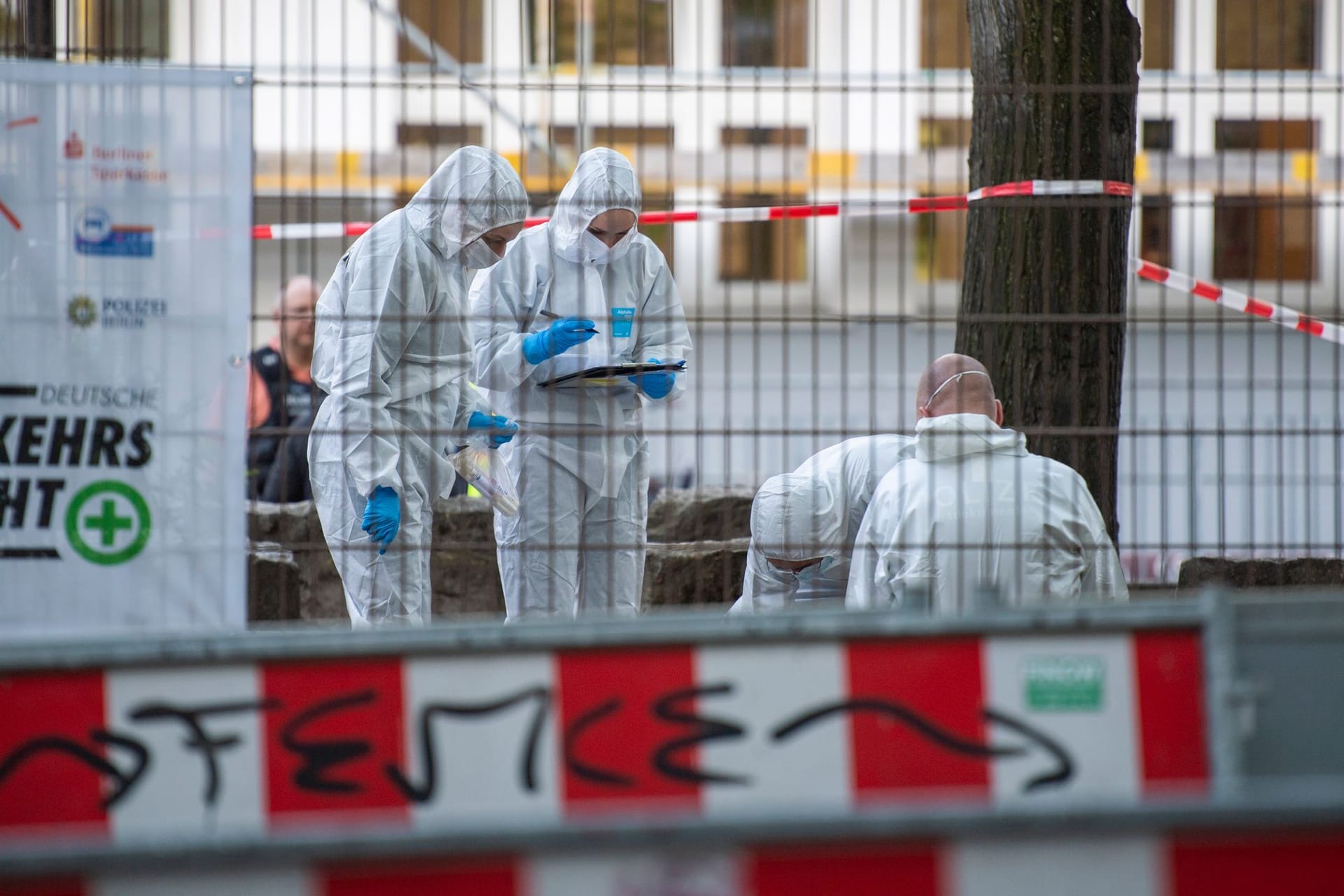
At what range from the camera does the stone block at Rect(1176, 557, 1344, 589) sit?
5.44m

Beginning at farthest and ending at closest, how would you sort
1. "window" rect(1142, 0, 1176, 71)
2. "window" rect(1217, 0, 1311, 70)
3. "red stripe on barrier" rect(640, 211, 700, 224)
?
"window" rect(1217, 0, 1311, 70), "window" rect(1142, 0, 1176, 71), "red stripe on barrier" rect(640, 211, 700, 224)

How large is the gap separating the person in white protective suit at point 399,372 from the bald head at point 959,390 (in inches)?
49.0

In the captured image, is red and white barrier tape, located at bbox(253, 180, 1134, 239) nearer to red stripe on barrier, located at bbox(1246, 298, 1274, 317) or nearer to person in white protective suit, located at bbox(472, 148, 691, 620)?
person in white protective suit, located at bbox(472, 148, 691, 620)

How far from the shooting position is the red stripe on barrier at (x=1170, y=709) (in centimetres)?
224

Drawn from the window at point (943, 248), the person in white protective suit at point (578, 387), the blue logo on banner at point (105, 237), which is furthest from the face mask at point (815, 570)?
the window at point (943, 248)

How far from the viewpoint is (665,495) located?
6859mm

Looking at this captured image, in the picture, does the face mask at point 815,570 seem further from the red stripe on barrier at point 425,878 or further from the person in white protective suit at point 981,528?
the red stripe on barrier at point 425,878

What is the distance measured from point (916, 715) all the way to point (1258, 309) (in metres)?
3.78

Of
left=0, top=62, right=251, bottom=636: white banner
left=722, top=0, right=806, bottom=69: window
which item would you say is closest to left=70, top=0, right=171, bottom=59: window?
left=0, top=62, right=251, bottom=636: white banner

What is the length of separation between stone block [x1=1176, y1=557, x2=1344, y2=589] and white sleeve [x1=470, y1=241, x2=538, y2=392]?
2.48 m

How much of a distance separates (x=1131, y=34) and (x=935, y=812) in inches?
150

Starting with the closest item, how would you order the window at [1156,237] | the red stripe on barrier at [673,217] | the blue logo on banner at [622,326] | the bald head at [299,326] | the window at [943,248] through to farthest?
the blue logo on banner at [622,326], the red stripe on barrier at [673,217], the bald head at [299,326], the window at [1156,237], the window at [943,248]

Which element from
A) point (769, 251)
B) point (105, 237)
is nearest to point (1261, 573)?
point (105, 237)

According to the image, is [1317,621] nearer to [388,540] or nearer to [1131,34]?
[388,540]
